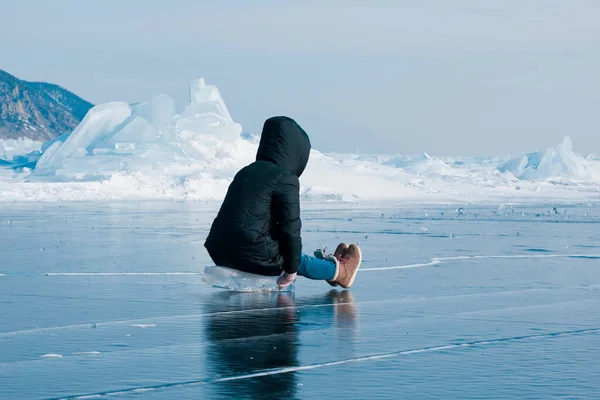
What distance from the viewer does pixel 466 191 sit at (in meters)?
50.9

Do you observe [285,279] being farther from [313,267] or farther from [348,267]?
[348,267]

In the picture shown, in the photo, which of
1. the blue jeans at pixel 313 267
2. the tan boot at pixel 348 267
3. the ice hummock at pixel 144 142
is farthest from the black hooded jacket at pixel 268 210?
the ice hummock at pixel 144 142

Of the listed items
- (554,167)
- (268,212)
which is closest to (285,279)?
(268,212)

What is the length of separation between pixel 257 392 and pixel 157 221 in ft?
53.9

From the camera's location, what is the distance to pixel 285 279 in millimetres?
7328

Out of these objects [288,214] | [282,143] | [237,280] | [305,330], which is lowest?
[305,330]

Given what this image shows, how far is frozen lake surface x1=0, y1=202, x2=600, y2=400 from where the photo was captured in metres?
4.21

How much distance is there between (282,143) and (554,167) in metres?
60.9

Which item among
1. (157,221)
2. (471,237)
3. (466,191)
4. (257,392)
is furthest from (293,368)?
(466,191)

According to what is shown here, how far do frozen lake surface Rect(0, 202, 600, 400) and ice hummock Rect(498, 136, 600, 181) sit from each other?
55161 millimetres

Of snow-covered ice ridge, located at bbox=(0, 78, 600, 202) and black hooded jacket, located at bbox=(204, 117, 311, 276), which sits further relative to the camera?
snow-covered ice ridge, located at bbox=(0, 78, 600, 202)

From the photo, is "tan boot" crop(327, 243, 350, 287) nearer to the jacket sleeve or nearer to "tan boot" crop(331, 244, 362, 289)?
"tan boot" crop(331, 244, 362, 289)

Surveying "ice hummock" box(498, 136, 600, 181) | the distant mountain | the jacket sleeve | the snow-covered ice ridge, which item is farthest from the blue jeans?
the distant mountain

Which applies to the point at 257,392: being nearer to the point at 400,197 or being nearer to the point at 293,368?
the point at 293,368
